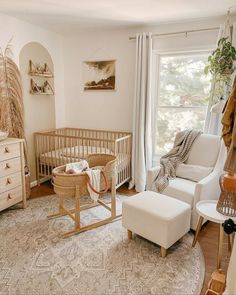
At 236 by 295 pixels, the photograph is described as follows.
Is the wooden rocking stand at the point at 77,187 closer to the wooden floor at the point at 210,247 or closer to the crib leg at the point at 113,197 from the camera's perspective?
the crib leg at the point at 113,197

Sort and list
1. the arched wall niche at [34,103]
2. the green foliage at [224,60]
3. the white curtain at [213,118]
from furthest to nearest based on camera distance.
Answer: the arched wall niche at [34,103], the white curtain at [213,118], the green foliage at [224,60]

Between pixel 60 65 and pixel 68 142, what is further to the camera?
pixel 60 65

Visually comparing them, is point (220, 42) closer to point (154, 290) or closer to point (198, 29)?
point (198, 29)

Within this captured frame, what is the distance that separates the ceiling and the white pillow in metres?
1.81

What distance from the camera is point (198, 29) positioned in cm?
318

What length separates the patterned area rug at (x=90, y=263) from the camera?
5.90 ft

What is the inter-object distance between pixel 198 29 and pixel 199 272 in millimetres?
2866

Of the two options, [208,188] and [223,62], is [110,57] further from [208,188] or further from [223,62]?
[208,188]

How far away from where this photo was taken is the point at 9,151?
2.79 meters

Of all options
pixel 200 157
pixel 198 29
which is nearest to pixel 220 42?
pixel 198 29

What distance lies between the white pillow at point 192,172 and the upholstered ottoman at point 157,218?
0.62 meters

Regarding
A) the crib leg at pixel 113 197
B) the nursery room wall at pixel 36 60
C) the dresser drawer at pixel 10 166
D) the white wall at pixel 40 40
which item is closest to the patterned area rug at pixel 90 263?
the crib leg at pixel 113 197

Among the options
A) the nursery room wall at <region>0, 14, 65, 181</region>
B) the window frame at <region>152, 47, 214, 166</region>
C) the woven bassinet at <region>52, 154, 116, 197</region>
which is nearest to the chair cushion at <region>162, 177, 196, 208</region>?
the woven bassinet at <region>52, 154, 116, 197</region>

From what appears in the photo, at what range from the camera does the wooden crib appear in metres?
3.53
